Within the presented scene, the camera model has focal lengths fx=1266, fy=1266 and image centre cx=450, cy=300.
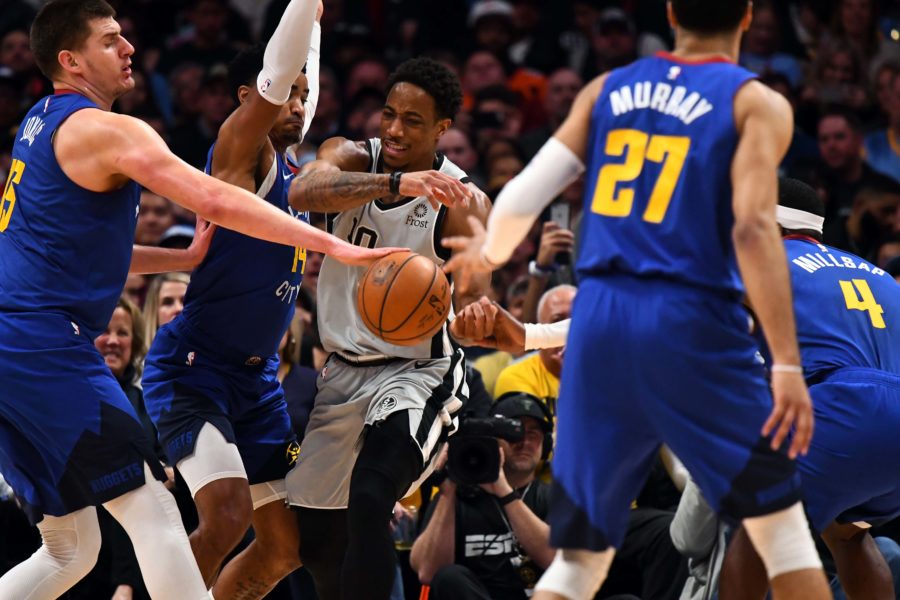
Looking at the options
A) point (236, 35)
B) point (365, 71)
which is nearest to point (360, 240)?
point (365, 71)

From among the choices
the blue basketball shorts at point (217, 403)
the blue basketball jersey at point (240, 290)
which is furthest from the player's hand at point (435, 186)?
the blue basketball shorts at point (217, 403)

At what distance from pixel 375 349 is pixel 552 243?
8.68 feet

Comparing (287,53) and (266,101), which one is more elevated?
(287,53)

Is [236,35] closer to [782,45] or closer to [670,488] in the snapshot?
[782,45]

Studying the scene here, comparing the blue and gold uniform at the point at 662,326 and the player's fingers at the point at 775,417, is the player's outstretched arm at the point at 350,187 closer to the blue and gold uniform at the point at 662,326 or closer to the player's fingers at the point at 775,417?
the blue and gold uniform at the point at 662,326

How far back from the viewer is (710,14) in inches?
155

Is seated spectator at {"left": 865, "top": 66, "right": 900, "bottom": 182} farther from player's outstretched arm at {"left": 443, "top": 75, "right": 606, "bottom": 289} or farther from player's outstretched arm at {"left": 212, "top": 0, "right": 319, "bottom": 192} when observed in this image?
player's outstretched arm at {"left": 443, "top": 75, "right": 606, "bottom": 289}

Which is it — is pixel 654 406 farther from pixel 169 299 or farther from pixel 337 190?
pixel 169 299

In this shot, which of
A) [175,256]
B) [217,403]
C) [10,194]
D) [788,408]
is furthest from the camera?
[175,256]

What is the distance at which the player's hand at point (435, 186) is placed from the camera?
5.18 m

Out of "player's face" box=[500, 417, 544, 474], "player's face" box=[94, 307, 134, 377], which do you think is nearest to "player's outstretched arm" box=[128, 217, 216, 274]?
"player's face" box=[94, 307, 134, 377]

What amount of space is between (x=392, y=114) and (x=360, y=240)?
0.61 meters

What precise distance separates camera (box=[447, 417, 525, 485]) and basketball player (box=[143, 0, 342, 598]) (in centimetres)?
99

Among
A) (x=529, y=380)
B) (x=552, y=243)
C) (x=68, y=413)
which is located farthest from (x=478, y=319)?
(x=552, y=243)
